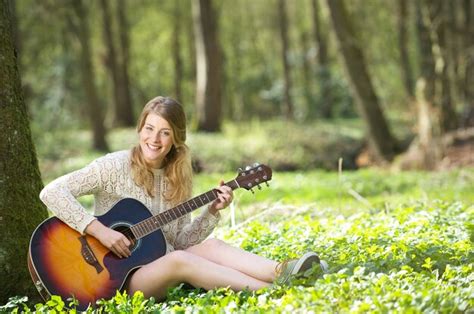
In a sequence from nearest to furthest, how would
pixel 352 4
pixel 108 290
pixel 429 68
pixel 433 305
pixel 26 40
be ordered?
pixel 433 305 < pixel 108 290 < pixel 429 68 < pixel 26 40 < pixel 352 4

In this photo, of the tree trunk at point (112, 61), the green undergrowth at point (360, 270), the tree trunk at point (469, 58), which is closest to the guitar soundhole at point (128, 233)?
the green undergrowth at point (360, 270)

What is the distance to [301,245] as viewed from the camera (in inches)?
225

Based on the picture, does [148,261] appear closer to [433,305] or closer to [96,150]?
[433,305]

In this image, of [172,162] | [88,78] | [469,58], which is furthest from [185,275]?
[469,58]

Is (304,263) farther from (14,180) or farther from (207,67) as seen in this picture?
(207,67)

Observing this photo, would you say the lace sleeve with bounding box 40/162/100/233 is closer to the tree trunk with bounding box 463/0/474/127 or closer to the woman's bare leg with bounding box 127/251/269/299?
the woman's bare leg with bounding box 127/251/269/299

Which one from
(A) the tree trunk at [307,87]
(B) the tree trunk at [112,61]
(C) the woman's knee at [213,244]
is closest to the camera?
(C) the woman's knee at [213,244]

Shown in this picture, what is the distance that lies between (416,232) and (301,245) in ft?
3.04

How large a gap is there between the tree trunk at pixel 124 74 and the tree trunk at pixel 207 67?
5936 mm

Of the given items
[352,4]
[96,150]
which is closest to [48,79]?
[96,150]

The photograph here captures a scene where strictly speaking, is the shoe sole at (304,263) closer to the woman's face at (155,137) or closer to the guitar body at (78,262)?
the guitar body at (78,262)

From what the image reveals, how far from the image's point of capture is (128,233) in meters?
5.02

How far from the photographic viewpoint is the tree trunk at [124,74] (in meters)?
27.8

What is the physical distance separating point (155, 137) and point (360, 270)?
1814 millimetres
